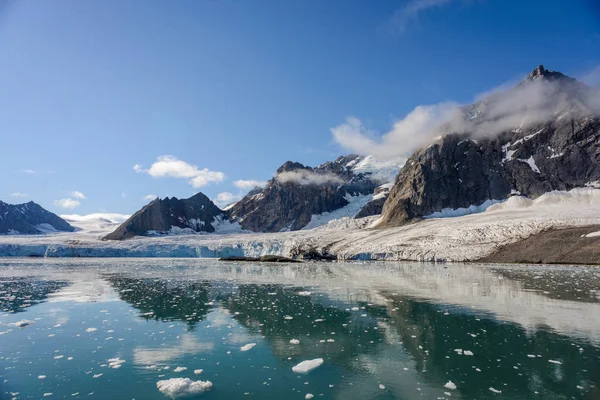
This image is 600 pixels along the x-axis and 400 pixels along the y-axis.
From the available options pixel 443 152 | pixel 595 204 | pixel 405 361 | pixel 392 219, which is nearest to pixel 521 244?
pixel 595 204

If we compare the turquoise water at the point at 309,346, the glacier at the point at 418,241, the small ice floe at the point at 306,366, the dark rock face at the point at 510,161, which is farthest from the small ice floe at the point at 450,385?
the dark rock face at the point at 510,161

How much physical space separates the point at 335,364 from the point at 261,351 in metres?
2.87

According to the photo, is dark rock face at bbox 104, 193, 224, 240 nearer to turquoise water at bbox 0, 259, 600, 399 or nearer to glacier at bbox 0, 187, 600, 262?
glacier at bbox 0, 187, 600, 262

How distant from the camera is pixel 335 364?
1159 centimetres

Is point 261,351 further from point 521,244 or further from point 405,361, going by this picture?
point 521,244

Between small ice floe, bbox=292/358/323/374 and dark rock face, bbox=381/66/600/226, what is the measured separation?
118m

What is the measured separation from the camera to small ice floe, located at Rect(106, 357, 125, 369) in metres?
11.5

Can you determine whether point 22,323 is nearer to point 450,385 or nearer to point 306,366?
point 306,366

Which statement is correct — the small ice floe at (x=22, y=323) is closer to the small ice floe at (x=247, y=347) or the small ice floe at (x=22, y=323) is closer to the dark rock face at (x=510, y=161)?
the small ice floe at (x=247, y=347)

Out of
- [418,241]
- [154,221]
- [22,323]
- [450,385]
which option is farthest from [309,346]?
[154,221]

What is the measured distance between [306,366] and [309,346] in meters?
2.32

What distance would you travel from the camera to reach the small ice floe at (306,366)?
36.4 feet

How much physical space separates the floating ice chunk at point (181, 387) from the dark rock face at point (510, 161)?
4760 inches

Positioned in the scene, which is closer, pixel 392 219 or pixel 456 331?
pixel 456 331
